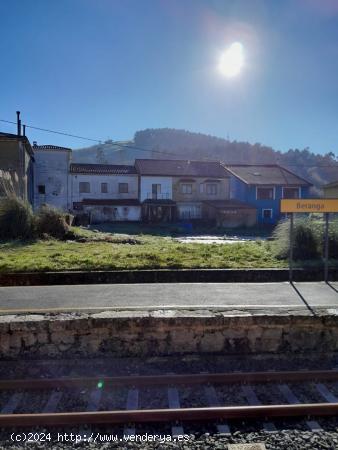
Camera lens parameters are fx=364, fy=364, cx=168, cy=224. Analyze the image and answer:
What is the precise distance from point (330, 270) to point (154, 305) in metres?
5.71

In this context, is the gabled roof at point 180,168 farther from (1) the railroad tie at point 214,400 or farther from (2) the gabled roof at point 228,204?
(1) the railroad tie at point 214,400

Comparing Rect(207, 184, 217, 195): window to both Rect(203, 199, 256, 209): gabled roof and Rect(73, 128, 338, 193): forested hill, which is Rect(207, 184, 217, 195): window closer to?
Rect(203, 199, 256, 209): gabled roof

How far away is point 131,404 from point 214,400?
37.4 inches

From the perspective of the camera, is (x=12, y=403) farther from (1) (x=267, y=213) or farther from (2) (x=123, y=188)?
(1) (x=267, y=213)

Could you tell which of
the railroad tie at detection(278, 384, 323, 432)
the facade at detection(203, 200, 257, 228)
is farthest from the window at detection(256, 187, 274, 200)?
the railroad tie at detection(278, 384, 323, 432)

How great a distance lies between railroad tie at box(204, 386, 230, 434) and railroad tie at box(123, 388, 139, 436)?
0.83 metres

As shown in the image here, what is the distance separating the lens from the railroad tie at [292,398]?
370 cm

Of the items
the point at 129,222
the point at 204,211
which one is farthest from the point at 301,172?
the point at 129,222

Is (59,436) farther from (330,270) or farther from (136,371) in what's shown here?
(330,270)

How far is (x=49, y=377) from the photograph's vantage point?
4.77 m

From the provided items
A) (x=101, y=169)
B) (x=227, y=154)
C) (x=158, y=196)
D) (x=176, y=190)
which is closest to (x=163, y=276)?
(x=158, y=196)

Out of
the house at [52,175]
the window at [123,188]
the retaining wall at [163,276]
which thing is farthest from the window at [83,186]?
the retaining wall at [163,276]

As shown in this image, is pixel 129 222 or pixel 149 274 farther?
pixel 129 222

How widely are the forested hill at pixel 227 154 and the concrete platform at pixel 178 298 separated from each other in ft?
230
